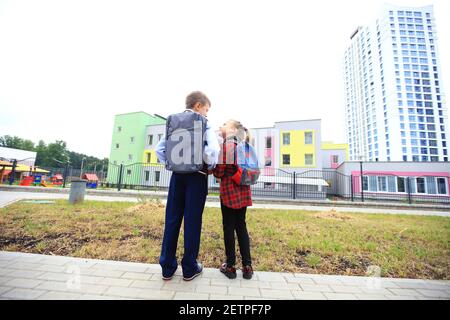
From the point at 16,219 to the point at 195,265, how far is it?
14.7 ft

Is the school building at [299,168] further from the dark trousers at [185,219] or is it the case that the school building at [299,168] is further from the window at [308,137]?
the dark trousers at [185,219]

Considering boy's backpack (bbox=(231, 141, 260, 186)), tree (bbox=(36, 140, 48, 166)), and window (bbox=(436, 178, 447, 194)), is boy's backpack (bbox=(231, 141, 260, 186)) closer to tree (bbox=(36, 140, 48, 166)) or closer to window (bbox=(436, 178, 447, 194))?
window (bbox=(436, 178, 447, 194))

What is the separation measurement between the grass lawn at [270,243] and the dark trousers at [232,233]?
39 centimetres

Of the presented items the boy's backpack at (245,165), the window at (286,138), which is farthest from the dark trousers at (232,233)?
the window at (286,138)

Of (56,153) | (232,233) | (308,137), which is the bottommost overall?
(232,233)

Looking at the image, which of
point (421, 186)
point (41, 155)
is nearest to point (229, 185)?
point (421, 186)

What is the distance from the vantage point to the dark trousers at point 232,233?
2.10 m

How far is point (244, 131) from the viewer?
2355mm

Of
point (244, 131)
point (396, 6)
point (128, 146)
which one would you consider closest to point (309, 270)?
point (244, 131)

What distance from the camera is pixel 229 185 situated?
2156 millimetres

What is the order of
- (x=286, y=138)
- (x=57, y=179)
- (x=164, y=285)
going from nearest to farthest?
(x=164, y=285), (x=57, y=179), (x=286, y=138)

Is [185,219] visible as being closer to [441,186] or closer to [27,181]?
[27,181]

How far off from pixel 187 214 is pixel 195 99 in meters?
1.25

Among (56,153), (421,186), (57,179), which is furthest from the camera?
(56,153)
